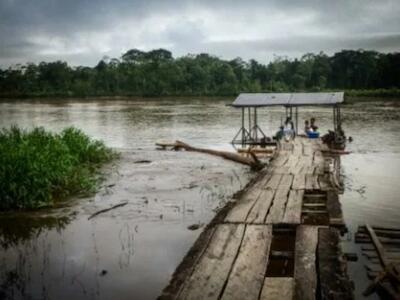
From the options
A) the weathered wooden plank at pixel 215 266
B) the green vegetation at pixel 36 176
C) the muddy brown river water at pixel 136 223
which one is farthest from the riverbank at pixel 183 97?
the weathered wooden plank at pixel 215 266

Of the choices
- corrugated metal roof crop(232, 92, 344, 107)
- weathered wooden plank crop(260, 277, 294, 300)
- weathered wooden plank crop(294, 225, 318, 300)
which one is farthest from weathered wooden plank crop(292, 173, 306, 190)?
corrugated metal roof crop(232, 92, 344, 107)

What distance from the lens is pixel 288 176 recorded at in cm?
1047

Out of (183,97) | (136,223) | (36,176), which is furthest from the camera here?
(183,97)

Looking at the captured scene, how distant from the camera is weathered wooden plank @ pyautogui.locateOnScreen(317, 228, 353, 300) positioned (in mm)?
4406

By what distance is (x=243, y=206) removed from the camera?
7488 millimetres

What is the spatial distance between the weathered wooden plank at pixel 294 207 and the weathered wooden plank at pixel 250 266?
0.52 m

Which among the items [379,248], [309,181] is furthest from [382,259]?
[309,181]

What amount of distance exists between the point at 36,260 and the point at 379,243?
5465 millimetres

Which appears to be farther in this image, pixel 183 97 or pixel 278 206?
pixel 183 97

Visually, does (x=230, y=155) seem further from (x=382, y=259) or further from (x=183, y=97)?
(x=183, y=97)

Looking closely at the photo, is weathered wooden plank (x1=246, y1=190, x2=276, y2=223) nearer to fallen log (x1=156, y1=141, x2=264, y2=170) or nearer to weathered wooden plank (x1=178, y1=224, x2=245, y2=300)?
weathered wooden plank (x1=178, y1=224, x2=245, y2=300)

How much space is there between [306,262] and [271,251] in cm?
62

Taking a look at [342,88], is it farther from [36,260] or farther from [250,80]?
[36,260]

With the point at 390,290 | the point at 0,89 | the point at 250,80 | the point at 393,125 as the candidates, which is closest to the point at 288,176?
the point at 390,290
